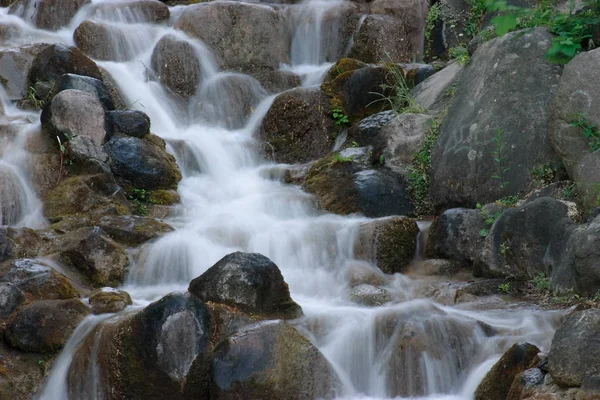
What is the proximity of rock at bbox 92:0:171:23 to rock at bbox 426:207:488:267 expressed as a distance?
21.7ft

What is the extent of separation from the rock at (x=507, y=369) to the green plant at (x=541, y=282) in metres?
1.54

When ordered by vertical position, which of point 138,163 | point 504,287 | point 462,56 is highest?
point 462,56

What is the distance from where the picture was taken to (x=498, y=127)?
7.90 metres

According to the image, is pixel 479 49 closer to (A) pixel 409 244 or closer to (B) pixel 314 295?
(A) pixel 409 244

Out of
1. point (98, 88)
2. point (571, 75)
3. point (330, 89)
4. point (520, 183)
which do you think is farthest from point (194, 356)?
point (330, 89)

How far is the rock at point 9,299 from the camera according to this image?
5664 millimetres

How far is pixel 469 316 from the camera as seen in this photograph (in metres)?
5.79

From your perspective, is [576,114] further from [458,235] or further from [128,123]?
[128,123]

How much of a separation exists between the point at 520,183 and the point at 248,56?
18.8 feet

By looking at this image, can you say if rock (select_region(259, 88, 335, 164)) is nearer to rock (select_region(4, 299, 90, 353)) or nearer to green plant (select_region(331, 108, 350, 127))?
green plant (select_region(331, 108, 350, 127))

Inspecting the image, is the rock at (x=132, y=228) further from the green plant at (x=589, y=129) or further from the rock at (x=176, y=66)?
the rock at (x=176, y=66)

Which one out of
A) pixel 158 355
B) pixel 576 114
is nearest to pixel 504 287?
pixel 576 114

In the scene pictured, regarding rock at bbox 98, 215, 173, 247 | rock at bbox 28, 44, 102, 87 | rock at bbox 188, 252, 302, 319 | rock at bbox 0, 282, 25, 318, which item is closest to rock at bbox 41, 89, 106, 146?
rock at bbox 28, 44, 102, 87

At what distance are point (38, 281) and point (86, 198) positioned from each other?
195 centimetres
